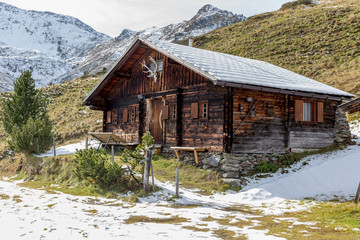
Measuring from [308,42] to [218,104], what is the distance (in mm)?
30464

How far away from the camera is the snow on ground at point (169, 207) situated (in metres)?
7.45

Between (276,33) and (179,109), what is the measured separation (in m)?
35.5

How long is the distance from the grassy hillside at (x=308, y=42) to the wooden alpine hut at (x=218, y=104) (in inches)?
386

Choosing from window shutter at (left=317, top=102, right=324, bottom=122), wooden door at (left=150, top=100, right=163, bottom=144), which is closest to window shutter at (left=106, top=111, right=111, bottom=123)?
wooden door at (left=150, top=100, right=163, bottom=144)

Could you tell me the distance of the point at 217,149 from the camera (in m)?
15.1

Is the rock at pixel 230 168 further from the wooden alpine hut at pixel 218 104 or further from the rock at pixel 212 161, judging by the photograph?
the wooden alpine hut at pixel 218 104

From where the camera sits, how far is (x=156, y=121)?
19469 mm

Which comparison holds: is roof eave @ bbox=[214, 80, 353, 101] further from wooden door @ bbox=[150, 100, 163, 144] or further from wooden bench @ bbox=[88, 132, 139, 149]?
wooden bench @ bbox=[88, 132, 139, 149]

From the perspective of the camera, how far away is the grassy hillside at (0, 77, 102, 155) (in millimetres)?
29672

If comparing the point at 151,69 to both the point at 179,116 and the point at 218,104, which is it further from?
the point at 218,104

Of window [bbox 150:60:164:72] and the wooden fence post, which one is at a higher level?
window [bbox 150:60:164:72]

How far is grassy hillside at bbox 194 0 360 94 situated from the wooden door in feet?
49.9

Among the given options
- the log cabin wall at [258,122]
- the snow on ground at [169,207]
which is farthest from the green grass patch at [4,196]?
the log cabin wall at [258,122]

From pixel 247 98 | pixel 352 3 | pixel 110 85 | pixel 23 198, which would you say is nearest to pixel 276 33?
pixel 352 3
